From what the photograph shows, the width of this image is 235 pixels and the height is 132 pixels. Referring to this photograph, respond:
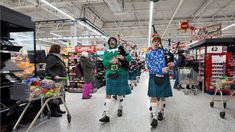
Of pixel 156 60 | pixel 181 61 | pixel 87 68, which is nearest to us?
pixel 156 60

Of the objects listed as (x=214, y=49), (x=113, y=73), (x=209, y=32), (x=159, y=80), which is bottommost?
(x=159, y=80)

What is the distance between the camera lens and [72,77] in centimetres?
845

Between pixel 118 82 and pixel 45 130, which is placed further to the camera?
pixel 118 82

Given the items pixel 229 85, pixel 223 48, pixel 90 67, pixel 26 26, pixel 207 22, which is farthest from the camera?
pixel 207 22

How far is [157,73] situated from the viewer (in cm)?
355

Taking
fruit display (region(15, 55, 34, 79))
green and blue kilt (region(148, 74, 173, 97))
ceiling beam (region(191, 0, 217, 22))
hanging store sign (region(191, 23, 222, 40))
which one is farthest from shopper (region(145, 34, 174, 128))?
ceiling beam (region(191, 0, 217, 22))

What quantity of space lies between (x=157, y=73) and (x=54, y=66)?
2.17 meters

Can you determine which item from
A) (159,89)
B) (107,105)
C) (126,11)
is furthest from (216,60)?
(126,11)

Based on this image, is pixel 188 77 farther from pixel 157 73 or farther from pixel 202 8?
pixel 202 8

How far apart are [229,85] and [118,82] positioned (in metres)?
2.52

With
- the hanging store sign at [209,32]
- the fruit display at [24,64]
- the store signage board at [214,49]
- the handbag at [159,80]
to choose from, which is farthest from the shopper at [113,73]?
the hanging store sign at [209,32]

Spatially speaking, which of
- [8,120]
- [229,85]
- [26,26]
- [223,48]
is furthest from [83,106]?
[223,48]

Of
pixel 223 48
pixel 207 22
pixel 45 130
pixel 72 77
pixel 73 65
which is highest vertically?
pixel 207 22

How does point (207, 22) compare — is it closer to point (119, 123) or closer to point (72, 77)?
point (72, 77)
